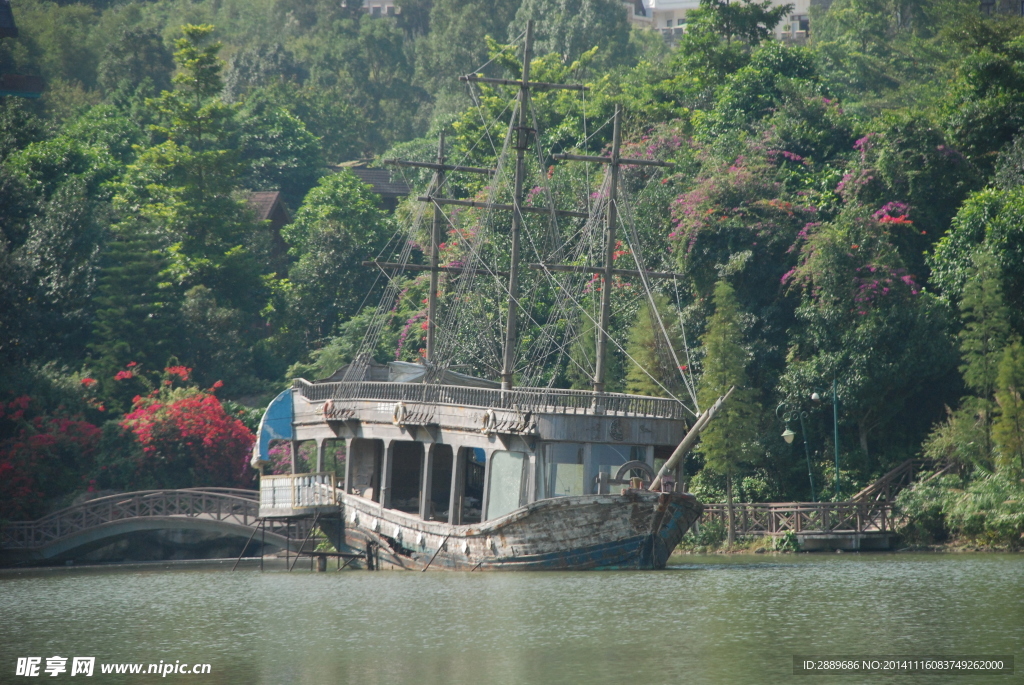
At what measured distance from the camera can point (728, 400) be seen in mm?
39125

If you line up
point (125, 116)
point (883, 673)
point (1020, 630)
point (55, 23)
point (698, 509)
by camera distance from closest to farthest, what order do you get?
1. point (883, 673)
2. point (1020, 630)
3. point (698, 509)
4. point (125, 116)
5. point (55, 23)

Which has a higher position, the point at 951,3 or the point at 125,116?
the point at 951,3

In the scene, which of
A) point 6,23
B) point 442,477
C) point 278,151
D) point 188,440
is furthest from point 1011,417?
point 278,151

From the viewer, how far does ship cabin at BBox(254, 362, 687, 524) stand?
3016cm

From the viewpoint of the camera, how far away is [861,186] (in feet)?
141

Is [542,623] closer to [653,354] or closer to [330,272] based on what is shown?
[653,354]

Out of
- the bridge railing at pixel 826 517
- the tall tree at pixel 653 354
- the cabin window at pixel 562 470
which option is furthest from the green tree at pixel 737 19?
the cabin window at pixel 562 470

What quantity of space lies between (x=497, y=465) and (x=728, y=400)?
996 cm

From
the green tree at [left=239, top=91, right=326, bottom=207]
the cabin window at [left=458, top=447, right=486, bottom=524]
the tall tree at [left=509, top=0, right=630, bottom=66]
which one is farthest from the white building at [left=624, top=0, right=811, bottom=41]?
the cabin window at [left=458, top=447, right=486, bottom=524]

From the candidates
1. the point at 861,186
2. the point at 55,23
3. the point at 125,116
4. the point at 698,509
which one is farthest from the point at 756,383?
the point at 55,23

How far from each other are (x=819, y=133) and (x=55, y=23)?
57671mm

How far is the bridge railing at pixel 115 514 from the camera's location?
4003cm

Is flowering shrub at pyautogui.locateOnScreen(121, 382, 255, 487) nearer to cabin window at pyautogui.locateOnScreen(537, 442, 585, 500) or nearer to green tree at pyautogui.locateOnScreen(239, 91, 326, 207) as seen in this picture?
cabin window at pyautogui.locateOnScreen(537, 442, 585, 500)

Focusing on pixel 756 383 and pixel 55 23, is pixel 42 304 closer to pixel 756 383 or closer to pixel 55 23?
pixel 756 383
